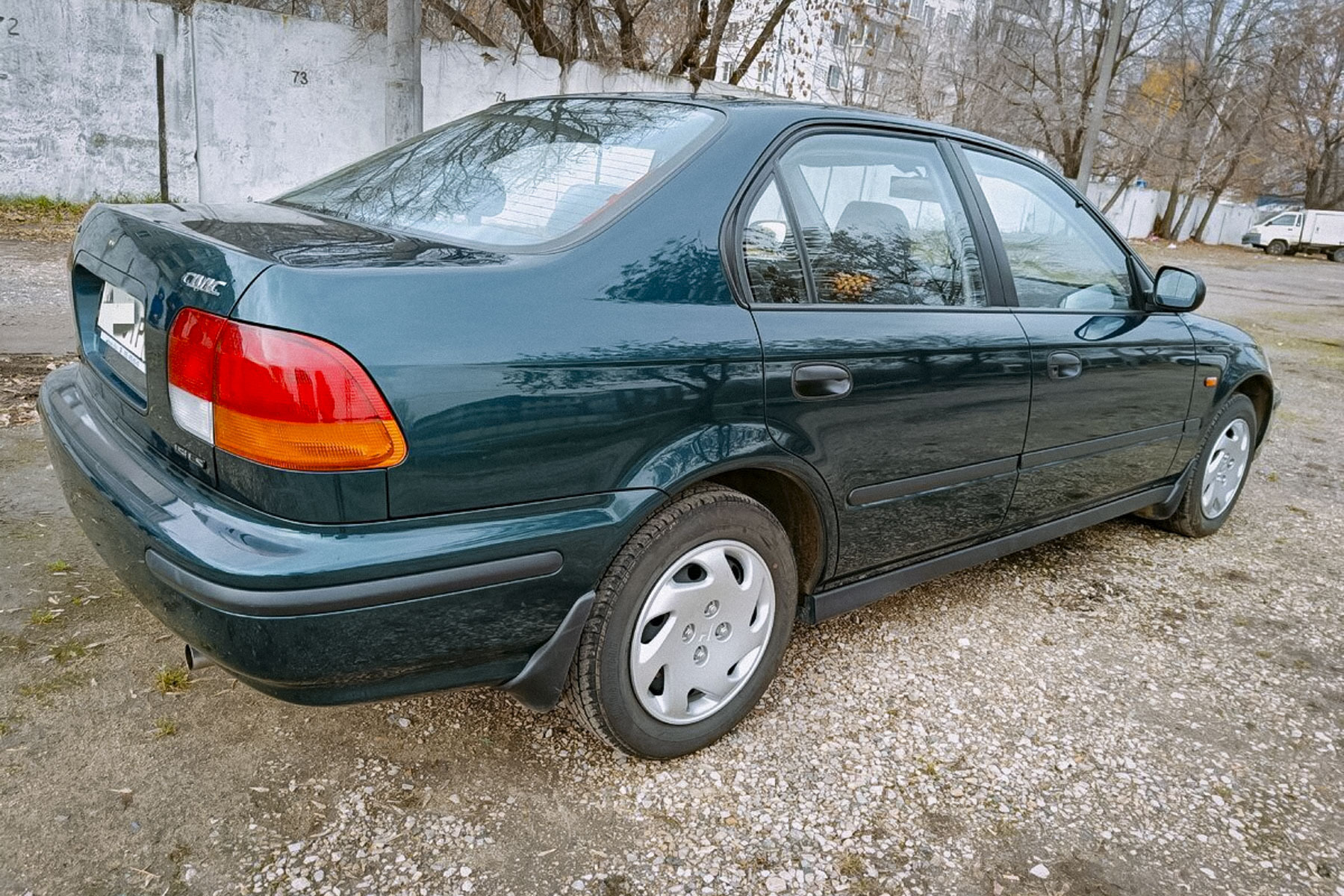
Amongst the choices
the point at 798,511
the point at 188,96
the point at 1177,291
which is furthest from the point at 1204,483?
the point at 188,96

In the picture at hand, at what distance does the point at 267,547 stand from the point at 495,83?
1255cm

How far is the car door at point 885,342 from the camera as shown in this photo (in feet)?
7.42

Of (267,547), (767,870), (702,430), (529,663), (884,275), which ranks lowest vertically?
(767,870)

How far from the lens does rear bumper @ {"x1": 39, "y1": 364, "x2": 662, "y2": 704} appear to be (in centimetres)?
165

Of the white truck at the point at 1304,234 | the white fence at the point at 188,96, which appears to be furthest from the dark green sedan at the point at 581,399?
the white truck at the point at 1304,234

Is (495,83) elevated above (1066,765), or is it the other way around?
(495,83)

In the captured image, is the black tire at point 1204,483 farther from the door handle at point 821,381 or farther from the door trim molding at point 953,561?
the door handle at point 821,381

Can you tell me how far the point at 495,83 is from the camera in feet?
42.4

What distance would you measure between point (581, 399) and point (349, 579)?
21.5 inches

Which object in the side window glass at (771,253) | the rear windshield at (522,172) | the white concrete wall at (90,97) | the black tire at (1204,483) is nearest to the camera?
the rear windshield at (522,172)

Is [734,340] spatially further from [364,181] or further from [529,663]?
[364,181]

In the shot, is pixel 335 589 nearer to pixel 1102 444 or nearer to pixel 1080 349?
pixel 1080 349

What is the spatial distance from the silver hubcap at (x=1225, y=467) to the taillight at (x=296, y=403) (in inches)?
145

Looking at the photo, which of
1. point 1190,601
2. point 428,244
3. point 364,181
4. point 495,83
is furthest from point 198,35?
point 1190,601
